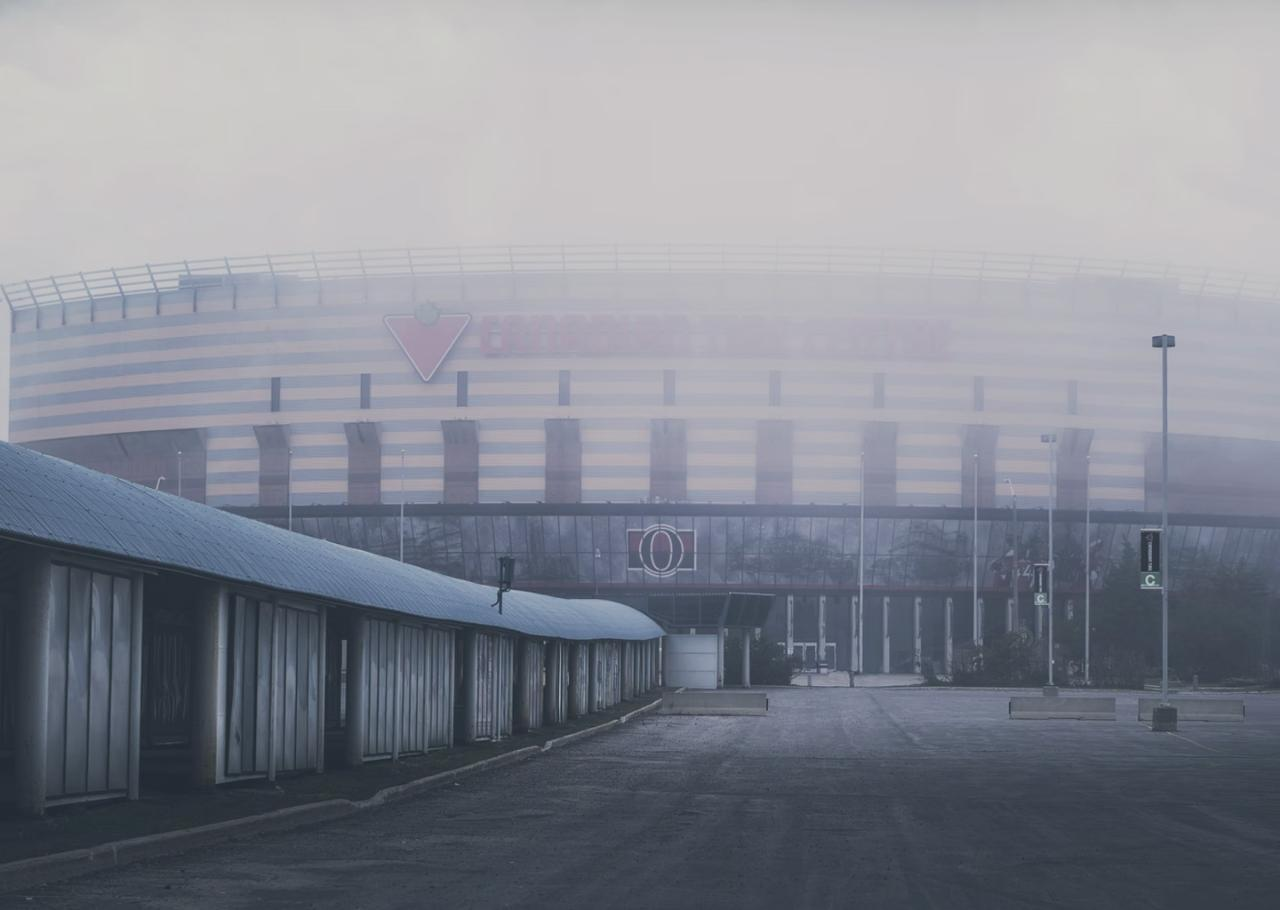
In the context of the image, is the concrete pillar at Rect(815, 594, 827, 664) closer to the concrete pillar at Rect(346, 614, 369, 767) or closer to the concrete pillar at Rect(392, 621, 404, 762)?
the concrete pillar at Rect(392, 621, 404, 762)

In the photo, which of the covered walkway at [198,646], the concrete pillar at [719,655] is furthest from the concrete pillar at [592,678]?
the concrete pillar at [719,655]

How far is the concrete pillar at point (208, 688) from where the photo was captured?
22172 millimetres

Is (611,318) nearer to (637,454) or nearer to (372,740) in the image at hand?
(637,454)

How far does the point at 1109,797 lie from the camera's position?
25531 millimetres

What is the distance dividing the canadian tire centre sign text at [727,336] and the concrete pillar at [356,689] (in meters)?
91.9

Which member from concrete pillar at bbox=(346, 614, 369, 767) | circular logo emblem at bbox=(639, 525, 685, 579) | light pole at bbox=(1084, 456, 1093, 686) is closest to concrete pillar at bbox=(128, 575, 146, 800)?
concrete pillar at bbox=(346, 614, 369, 767)

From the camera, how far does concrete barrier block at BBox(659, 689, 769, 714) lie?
57062mm

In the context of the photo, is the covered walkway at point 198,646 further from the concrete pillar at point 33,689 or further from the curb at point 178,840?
the curb at point 178,840

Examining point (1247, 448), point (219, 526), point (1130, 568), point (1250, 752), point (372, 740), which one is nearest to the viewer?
point (219, 526)

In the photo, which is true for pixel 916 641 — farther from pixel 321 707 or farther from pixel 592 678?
pixel 321 707

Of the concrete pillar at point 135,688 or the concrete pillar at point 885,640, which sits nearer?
the concrete pillar at point 135,688

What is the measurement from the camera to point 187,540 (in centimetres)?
2088

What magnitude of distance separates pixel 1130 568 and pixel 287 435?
61.7 metres

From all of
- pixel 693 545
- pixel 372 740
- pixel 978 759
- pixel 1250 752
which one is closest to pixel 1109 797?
pixel 978 759
